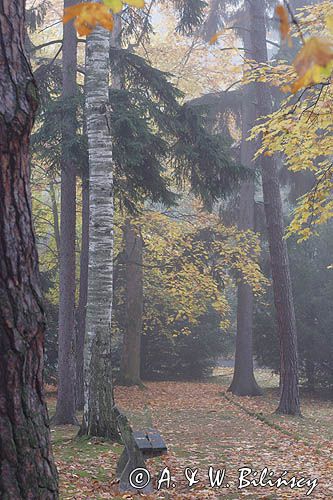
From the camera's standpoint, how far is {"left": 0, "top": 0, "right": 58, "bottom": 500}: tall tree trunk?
89.4 inches

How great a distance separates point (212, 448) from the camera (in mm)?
8234

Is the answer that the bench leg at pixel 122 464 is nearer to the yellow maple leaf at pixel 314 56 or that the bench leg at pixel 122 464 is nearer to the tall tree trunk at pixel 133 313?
the yellow maple leaf at pixel 314 56

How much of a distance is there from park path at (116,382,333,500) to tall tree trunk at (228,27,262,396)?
4.64 feet

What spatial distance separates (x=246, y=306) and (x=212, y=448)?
1028 centimetres

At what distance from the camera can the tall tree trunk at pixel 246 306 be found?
18266 mm

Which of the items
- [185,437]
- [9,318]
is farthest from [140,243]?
[9,318]

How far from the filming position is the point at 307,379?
21.4m

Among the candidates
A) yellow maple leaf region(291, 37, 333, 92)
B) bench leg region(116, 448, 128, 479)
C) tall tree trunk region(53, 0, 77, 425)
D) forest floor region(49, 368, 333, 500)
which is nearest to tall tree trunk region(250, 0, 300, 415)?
forest floor region(49, 368, 333, 500)

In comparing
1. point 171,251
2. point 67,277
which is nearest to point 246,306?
point 171,251

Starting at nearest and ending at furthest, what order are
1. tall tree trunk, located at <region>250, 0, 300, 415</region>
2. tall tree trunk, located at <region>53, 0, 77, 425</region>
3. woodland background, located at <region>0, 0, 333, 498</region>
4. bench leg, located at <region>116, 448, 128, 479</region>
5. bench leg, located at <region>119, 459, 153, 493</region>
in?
woodland background, located at <region>0, 0, 333, 498</region> → bench leg, located at <region>119, 459, 153, 493</region> → bench leg, located at <region>116, 448, 128, 479</region> → tall tree trunk, located at <region>53, 0, 77, 425</region> → tall tree trunk, located at <region>250, 0, 300, 415</region>

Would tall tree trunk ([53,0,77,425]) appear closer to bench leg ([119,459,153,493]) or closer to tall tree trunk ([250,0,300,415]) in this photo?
tall tree trunk ([250,0,300,415])

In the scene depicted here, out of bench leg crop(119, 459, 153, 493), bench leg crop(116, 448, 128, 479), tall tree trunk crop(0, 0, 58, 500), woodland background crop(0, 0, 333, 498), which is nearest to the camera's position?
tall tree trunk crop(0, 0, 58, 500)

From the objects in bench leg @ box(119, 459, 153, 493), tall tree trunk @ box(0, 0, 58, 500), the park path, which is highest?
tall tree trunk @ box(0, 0, 58, 500)
